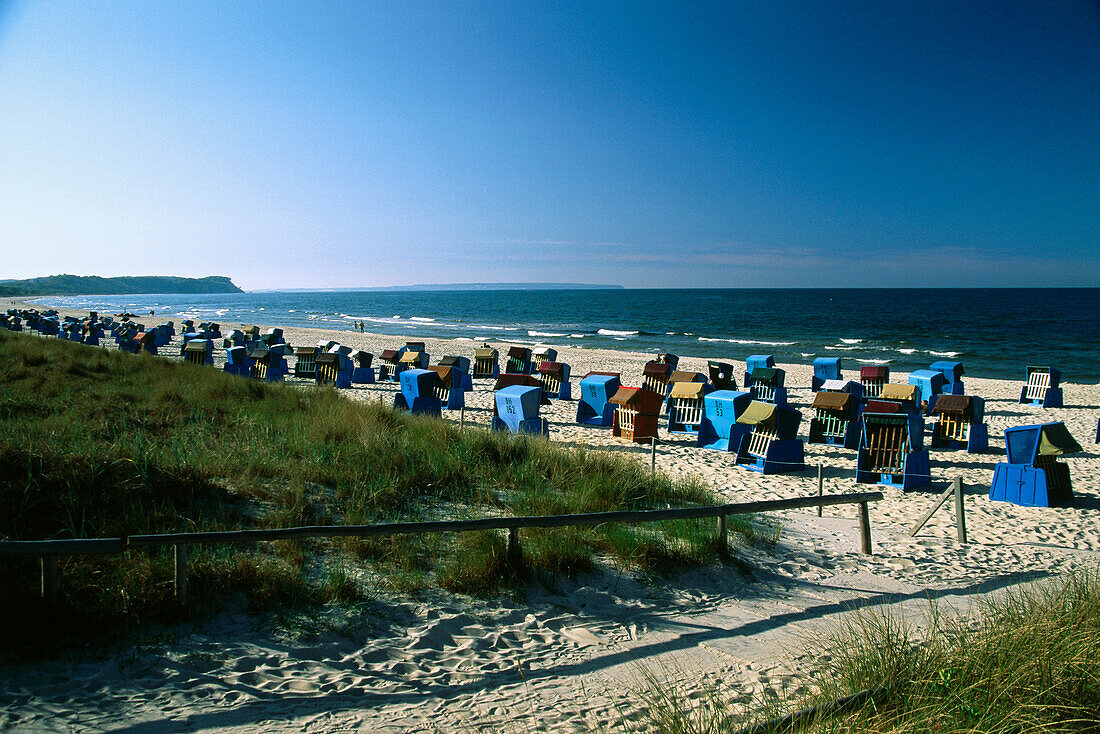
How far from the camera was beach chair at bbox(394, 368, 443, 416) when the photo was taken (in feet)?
44.5

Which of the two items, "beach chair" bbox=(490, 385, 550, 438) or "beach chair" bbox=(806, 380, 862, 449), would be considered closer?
"beach chair" bbox=(490, 385, 550, 438)

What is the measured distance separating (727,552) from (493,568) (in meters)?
2.25

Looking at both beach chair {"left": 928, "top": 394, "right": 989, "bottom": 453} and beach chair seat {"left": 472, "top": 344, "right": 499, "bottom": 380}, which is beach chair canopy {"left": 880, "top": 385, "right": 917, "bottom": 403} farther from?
beach chair seat {"left": 472, "top": 344, "right": 499, "bottom": 380}

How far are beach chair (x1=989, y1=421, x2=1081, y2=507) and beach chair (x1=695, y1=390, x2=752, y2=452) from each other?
4229mm

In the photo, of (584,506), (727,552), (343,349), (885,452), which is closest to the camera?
(727,552)

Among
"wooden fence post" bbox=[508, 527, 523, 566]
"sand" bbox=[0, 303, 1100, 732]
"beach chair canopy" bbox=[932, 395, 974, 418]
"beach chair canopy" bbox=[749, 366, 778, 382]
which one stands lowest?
"sand" bbox=[0, 303, 1100, 732]

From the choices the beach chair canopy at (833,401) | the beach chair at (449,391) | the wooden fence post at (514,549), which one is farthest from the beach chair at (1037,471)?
the beach chair at (449,391)

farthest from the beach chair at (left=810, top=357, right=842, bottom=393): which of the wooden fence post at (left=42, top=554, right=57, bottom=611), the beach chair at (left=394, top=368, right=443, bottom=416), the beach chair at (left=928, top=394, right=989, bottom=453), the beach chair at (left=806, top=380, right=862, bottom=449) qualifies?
the wooden fence post at (left=42, top=554, right=57, bottom=611)

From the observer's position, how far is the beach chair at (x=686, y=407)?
13820mm

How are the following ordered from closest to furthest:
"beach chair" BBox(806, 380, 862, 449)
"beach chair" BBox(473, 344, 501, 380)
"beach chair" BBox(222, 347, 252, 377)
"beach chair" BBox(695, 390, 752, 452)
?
"beach chair" BBox(695, 390, 752, 452) < "beach chair" BBox(806, 380, 862, 449) < "beach chair" BBox(222, 347, 252, 377) < "beach chair" BBox(473, 344, 501, 380)

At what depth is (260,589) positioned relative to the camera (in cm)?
440

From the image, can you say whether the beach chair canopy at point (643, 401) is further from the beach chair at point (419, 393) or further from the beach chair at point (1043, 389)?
the beach chair at point (1043, 389)

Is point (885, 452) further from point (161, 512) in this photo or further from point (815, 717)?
point (161, 512)

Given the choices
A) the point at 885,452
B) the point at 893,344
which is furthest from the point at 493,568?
the point at 893,344
